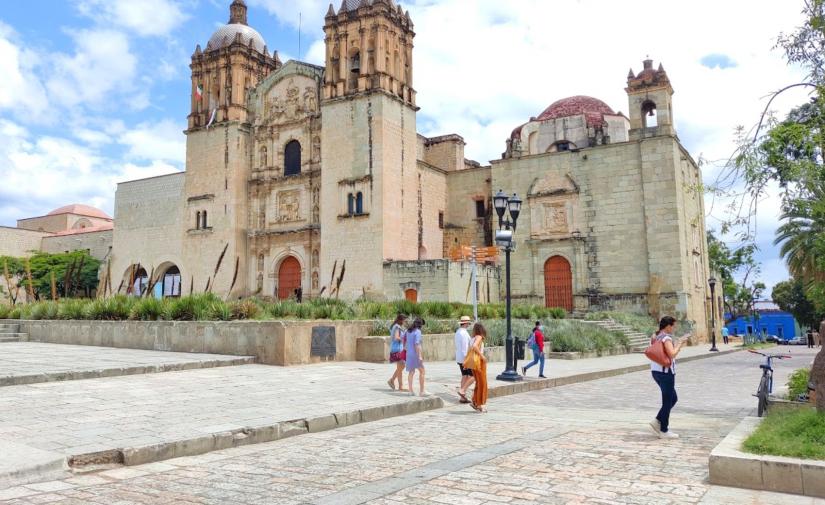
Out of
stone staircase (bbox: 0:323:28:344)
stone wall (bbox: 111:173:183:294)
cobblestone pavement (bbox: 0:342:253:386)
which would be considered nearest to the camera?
cobblestone pavement (bbox: 0:342:253:386)

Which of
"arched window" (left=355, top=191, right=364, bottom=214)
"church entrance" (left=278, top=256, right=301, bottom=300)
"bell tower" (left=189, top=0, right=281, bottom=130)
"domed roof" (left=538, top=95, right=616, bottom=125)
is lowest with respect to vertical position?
"church entrance" (left=278, top=256, right=301, bottom=300)

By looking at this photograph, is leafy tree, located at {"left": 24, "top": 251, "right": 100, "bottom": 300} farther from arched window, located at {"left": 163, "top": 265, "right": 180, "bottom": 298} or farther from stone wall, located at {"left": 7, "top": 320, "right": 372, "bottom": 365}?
stone wall, located at {"left": 7, "top": 320, "right": 372, "bottom": 365}

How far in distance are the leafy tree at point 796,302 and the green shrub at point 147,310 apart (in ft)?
161

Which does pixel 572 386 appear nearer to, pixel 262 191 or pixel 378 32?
pixel 378 32

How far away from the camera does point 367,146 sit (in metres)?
29.7

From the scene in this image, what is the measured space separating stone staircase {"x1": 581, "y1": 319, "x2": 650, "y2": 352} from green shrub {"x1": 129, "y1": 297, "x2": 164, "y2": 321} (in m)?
15.5

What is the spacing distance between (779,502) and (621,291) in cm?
2499

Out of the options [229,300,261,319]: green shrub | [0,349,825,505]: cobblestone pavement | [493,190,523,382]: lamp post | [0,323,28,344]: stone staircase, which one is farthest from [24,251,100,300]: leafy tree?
[0,349,825,505]: cobblestone pavement

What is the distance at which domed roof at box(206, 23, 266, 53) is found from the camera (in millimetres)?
36156

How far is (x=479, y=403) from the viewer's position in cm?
916

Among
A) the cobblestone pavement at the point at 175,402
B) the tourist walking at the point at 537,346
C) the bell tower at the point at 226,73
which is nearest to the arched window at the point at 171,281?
the bell tower at the point at 226,73

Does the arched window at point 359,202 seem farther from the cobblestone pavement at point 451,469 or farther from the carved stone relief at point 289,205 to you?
the cobblestone pavement at point 451,469

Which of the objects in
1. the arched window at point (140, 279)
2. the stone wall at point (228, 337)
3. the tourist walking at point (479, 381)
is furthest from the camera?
the arched window at point (140, 279)

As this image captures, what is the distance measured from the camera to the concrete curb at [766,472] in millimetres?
→ 4441
